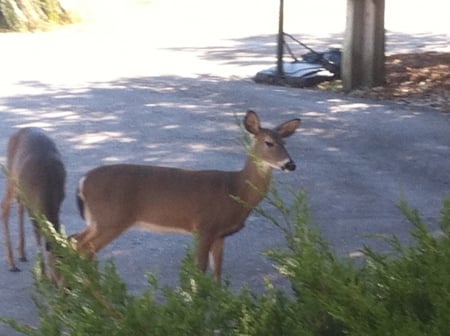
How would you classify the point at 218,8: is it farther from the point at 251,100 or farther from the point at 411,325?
the point at 411,325

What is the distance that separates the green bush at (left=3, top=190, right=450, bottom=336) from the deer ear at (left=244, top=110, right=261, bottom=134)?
372cm

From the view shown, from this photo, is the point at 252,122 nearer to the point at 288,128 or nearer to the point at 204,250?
the point at 288,128

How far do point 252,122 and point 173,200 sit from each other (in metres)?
0.68

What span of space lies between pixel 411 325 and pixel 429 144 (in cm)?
953

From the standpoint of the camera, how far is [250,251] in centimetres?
788

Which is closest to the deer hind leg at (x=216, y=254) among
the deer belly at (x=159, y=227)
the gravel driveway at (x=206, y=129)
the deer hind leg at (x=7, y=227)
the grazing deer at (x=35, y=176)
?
the deer belly at (x=159, y=227)

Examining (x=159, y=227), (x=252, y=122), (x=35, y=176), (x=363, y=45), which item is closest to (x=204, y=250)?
(x=159, y=227)

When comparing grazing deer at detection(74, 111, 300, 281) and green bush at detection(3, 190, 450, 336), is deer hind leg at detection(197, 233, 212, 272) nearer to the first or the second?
grazing deer at detection(74, 111, 300, 281)

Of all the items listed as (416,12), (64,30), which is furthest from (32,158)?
(416,12)

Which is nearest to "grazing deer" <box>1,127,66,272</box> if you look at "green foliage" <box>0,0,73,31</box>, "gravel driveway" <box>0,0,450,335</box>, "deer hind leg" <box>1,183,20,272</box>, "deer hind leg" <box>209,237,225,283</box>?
"deer hind leg" <box>1,183,20,272</box>

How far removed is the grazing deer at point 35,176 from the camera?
655cm

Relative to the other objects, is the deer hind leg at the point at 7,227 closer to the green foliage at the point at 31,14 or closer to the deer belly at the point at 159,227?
the deer belly at the point at 159,227

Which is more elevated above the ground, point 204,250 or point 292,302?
point 292,302

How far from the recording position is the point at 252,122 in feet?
22.2
